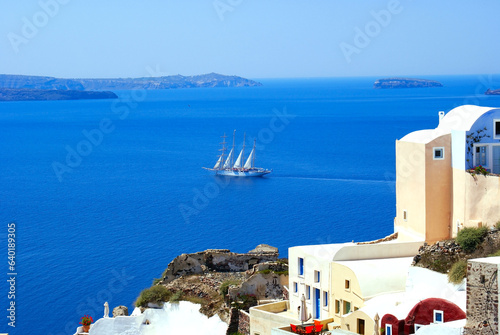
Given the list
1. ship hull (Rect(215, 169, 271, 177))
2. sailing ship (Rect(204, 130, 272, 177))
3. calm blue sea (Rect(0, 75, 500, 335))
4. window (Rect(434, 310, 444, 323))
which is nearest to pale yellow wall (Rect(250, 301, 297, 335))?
window (Rect(434, 310, 444, 323))

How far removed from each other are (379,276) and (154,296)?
857cm

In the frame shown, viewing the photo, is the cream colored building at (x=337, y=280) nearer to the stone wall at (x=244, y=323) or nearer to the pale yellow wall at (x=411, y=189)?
the stone wall at (x=244, y=323)

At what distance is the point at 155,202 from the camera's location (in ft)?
284

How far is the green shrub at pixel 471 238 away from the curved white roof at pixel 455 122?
3.36m

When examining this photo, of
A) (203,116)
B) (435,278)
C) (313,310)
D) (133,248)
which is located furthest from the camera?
(203,116)

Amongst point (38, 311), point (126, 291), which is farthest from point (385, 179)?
point (38, 311)

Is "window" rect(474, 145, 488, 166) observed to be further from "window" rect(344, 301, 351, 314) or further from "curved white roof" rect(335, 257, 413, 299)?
"window" rect(344, 301, 351, 314)

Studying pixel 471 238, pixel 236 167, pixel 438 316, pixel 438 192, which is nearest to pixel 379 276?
pixel 471 238

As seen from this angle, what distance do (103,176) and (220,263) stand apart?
7699cm

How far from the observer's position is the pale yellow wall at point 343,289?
2236 centimetres

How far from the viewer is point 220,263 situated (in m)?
30.3

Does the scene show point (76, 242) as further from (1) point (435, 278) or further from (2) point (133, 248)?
(1) point (435, 278)

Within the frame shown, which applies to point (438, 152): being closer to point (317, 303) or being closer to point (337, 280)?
point (337, 280)

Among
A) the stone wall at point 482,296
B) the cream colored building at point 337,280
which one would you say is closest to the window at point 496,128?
the cream colored building at point 337,280
